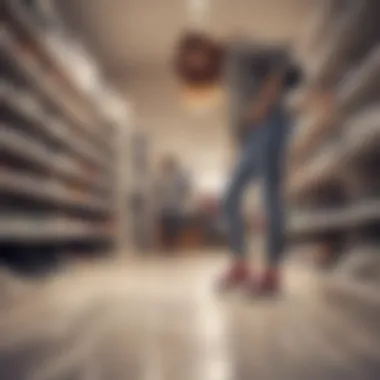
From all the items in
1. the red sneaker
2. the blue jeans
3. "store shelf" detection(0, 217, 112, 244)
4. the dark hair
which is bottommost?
the red sneaker

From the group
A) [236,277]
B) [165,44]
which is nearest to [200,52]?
[165,44]

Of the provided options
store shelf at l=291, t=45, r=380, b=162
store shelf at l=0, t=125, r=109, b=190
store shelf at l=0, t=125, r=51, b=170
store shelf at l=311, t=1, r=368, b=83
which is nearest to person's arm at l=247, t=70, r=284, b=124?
store shelf at l=311, t=1, r=368, b=83

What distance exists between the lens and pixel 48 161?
1.33 m

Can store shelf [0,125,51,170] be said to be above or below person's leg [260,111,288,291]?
above

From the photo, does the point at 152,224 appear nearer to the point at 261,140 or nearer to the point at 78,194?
the point at 261,140

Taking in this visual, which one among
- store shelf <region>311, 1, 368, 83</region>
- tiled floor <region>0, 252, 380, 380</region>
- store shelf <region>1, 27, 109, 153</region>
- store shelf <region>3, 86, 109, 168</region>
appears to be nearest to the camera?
tiled floor <region>0, 252, 380, 380</region>

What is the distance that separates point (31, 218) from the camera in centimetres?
130

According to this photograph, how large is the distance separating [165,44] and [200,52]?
52mm

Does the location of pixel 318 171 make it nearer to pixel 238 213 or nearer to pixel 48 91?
pixel 238 213

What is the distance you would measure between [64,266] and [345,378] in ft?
3.43

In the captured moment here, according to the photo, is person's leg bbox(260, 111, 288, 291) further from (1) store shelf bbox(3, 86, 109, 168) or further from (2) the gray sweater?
(1) store shelf bbox(3, 86, 109, 168)

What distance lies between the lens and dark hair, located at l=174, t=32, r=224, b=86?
2.23 ft

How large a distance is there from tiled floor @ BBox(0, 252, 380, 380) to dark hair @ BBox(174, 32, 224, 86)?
1.07ft

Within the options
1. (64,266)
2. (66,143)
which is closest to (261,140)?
(66,143)
